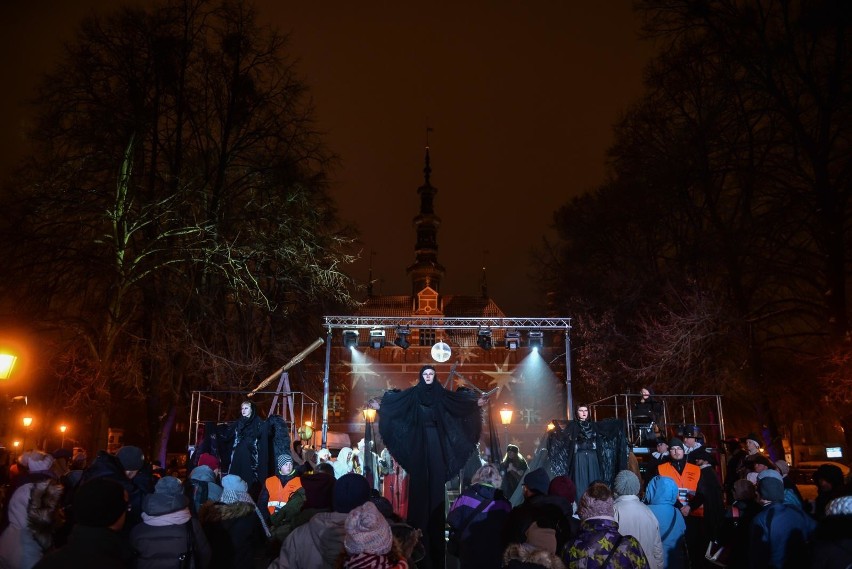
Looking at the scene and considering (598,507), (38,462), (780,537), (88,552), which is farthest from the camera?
(38,462)

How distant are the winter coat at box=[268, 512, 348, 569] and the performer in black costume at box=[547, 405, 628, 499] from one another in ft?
21.6

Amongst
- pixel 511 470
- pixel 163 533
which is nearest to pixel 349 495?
pixel 163 533

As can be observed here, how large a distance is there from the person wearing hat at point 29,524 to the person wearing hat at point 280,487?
9.42ft

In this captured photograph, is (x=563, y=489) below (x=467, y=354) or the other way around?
below

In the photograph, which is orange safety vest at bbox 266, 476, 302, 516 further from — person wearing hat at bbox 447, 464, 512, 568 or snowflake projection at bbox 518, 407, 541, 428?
snowflake projection at bbox 518, 407, 541, 428

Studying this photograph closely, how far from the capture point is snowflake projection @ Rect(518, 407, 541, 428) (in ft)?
160

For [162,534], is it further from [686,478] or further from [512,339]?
[512,339]

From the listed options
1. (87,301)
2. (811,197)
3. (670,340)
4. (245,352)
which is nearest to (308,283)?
(245,352)

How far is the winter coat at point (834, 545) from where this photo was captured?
3984 millimetres

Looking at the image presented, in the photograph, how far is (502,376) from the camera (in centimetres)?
5334

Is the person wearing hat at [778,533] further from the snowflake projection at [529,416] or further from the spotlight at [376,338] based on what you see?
the snowflake projection at [529,416]

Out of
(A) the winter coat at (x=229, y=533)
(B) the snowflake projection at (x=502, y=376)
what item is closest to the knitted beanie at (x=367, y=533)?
(A) the winter coat at (x=229, y=533)

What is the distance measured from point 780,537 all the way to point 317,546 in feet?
12.1

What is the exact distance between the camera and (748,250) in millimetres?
20156
